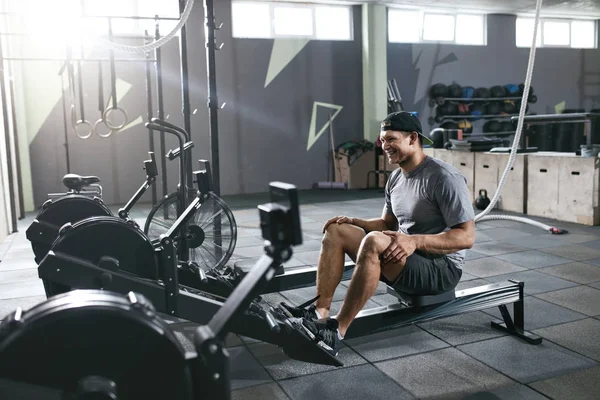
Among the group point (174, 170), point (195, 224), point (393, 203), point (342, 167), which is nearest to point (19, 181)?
point (174, 170)

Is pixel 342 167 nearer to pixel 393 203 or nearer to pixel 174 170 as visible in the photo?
pixel 174 170

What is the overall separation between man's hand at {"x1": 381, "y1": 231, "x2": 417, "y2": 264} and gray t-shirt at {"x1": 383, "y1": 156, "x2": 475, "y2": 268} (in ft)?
0.70

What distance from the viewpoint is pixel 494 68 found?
35.4ft

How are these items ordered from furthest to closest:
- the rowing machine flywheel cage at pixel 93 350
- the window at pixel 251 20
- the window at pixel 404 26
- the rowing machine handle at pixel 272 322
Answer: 1. the window at pixel 404 26
2. the window at pixel 251 20
3. the rowing machine handle at pixel 272 322
4. the rowing machine flywheel cage at pixel 93 350

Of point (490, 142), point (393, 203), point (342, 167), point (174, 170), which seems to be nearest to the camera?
point (393, 203)

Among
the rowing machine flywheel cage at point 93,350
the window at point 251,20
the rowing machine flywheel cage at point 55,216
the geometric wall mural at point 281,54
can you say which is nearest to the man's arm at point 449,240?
the rowing machine flywheel cage at point 93,350

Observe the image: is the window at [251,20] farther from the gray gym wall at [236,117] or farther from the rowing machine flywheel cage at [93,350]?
the rowing machine flywheel cage at [93,350]

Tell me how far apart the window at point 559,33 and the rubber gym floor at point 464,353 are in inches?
317

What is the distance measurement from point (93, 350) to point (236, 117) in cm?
783

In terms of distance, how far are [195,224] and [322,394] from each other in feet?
5.83

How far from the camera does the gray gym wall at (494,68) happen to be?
10031 millimetres

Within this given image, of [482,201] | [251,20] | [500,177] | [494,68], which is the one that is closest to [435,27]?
[494,68]

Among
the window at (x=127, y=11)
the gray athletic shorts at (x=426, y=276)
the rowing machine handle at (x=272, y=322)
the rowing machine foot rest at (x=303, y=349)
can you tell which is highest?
the window at (x=127, y=11)

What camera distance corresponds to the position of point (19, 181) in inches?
271
